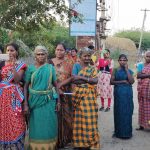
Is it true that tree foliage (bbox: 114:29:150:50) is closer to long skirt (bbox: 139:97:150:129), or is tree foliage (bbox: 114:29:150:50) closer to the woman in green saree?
long skirt (bbox: 139:97:150:129)

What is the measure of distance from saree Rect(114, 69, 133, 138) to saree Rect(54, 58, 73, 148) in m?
1.22

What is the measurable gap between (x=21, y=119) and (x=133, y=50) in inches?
1916

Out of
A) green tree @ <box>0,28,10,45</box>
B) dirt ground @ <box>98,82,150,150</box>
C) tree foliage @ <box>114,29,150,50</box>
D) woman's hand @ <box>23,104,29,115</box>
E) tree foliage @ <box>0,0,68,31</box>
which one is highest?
tree foliage @ <box>114,29,150,50</box>

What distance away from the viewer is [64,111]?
6.25 m

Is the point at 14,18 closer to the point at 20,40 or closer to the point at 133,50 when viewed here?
the point at 20,40

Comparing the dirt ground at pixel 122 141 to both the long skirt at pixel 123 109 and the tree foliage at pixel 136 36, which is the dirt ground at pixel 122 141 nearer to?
the long skirt at pixel 123 109

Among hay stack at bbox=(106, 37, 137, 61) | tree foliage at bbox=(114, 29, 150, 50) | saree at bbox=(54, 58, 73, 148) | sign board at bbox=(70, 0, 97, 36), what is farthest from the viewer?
tree foliage at bbox=(114, 29, 150, 50)

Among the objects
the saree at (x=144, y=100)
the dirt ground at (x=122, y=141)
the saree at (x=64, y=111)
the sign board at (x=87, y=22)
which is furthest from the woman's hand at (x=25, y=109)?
the sign board at (x=87, y=22)

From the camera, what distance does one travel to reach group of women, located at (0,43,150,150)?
17.1ft

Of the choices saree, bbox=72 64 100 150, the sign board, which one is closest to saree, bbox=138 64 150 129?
saree, bbox=72 64 100 150

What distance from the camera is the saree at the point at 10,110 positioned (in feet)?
17.0

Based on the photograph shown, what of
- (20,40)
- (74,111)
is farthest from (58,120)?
(20,40)

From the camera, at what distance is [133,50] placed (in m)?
53.0

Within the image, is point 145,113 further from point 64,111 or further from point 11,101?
point 11,101
